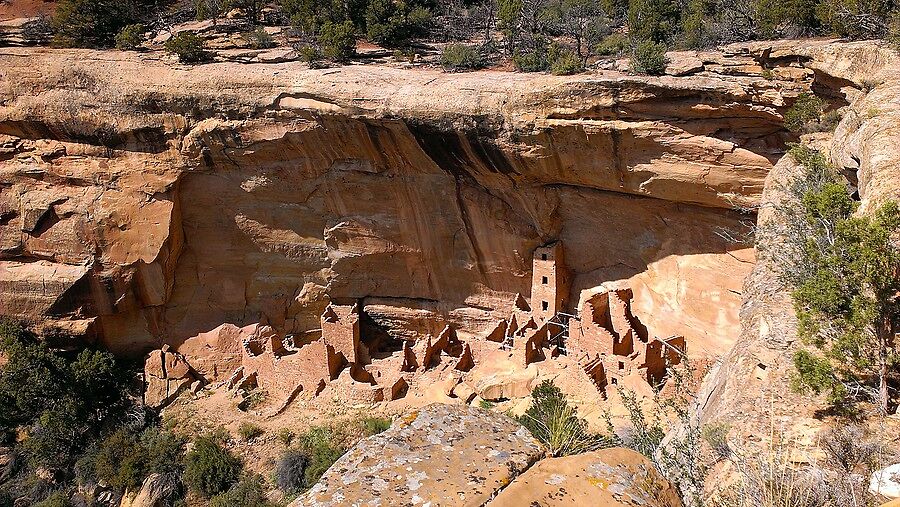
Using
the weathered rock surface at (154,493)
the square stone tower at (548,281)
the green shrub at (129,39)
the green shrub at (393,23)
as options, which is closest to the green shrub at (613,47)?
the square stone tower at (548,281)

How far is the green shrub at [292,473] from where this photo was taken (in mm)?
13172

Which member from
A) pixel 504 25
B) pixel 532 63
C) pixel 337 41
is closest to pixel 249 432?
pixel 337 41

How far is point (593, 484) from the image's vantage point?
9.68 feet

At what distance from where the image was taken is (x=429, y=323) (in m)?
16.9

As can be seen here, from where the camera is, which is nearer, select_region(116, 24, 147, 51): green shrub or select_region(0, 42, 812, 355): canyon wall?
select_region(0, 42, 812, 355): canyon wall

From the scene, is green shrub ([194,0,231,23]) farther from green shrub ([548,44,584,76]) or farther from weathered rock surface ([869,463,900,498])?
weathered rock surface ([869,463,900,498])

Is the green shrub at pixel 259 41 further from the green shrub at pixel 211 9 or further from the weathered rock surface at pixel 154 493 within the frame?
the weathered rock surface at pixel 154 493

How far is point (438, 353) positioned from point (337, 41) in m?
7.10

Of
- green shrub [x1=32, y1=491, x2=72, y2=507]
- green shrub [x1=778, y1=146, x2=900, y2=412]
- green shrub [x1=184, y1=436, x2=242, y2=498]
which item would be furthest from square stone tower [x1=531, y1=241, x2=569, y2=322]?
green shrub [x1=32, y1=491, x2=72, y2=507]

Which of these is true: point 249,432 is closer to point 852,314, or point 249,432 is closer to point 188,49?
point 188,49

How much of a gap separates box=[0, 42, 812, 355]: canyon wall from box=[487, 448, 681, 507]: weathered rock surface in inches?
340

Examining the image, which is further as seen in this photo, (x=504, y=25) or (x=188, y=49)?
(x=504, y=25)

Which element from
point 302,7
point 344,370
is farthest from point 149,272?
point 302,7

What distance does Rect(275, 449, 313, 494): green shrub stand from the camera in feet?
43.2
